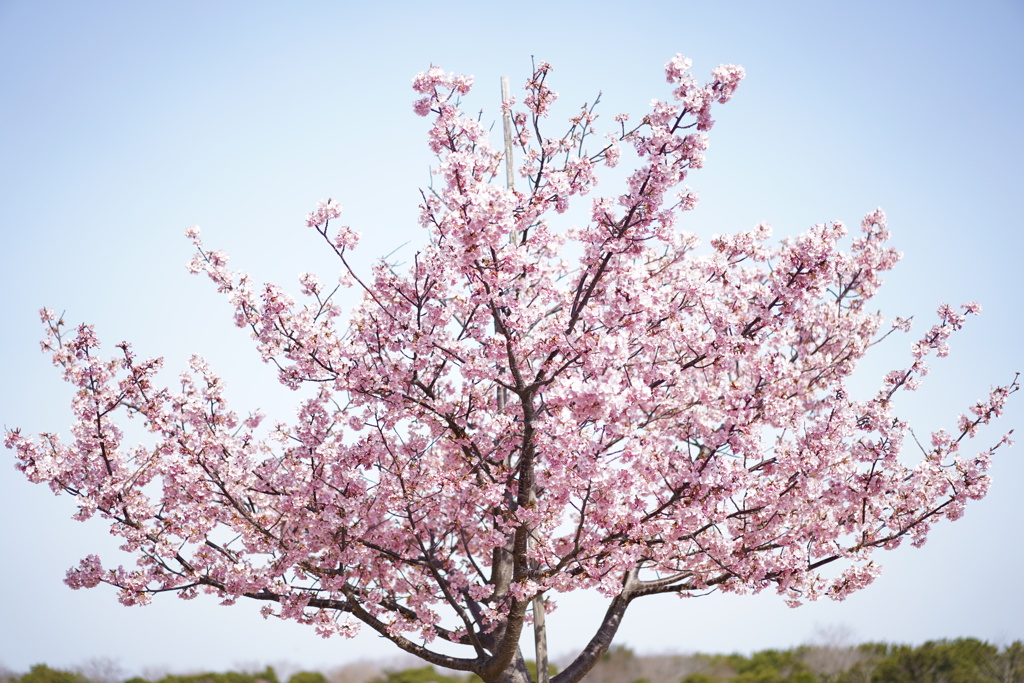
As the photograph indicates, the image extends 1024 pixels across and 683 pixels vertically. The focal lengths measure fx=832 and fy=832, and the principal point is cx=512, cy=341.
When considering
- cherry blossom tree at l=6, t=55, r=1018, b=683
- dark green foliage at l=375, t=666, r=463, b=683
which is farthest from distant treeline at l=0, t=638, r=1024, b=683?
cherry blossom tree at l=6, t=55, r=1018, b=683

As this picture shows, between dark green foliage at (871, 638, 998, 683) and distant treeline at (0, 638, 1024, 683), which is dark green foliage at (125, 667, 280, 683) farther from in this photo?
dark green foliage at (871, 638, 998, 683)

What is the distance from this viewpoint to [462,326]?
25.2 ft

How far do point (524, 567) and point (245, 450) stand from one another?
2889mm

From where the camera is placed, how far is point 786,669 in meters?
23.2

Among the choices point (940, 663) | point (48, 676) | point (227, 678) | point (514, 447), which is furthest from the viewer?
point (227, 678)

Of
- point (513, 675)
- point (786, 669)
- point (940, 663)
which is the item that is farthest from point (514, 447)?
point (786, 669)

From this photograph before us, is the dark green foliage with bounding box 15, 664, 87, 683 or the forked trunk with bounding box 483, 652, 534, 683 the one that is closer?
the forked trunk with bounding box 483, 652, 534, 683

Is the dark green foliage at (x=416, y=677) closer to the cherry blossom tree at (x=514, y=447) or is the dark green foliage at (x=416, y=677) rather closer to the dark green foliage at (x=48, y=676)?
the dark green foliage at (x=48, y=676)

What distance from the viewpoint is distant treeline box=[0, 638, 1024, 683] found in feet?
60.0

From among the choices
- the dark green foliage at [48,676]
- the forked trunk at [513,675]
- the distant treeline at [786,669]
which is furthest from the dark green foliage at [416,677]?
the forked trunk at [513,675]

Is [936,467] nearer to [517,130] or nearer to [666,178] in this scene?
[666,178]

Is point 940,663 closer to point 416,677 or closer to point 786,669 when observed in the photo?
point 786,669

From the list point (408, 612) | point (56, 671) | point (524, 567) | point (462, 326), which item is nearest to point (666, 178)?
point (462, 326)

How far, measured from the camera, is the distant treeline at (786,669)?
18.3m
